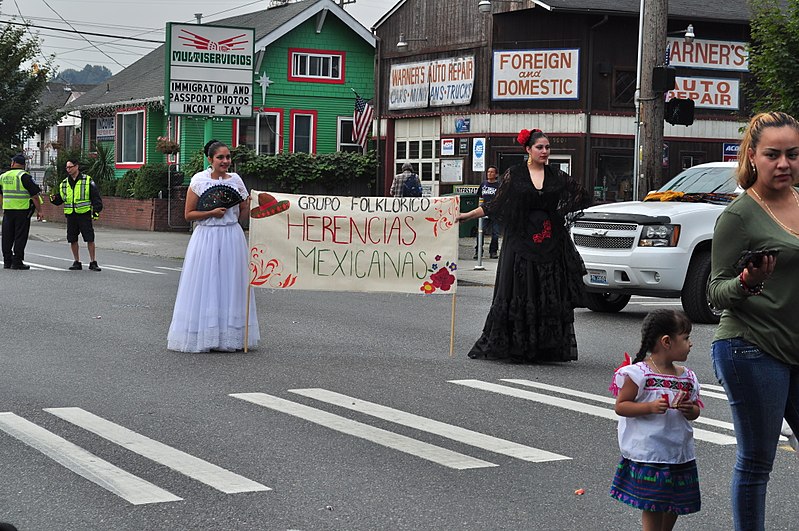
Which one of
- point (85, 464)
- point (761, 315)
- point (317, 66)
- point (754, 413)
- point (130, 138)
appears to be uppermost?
point (317, 66)

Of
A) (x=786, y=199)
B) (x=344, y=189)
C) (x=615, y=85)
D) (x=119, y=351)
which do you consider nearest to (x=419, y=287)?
(x=119, y=351)

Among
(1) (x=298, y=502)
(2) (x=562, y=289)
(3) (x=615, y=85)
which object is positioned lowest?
A: (1) (x=298, y=502)

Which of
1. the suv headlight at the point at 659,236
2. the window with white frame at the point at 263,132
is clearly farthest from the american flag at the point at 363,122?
the suv headlight at the point at 659,236

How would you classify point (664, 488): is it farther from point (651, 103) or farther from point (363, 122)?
point (363, 122)

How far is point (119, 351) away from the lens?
11.1m

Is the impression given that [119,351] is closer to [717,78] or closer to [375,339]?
[375,339]

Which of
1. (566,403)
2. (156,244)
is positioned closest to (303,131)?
(156,244)

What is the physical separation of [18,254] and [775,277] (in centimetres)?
1751

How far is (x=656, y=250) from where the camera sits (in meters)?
14.3

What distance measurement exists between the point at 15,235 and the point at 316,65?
24.3 m

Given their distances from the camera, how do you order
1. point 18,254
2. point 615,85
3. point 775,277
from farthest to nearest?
point 615,85
point 18,254
point 775,277

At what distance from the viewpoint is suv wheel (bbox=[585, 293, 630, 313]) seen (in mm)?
15656

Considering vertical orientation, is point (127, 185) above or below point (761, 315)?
above

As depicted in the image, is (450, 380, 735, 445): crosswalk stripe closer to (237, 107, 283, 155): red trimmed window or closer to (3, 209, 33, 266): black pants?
(3, 209, 33, 266): black pants
